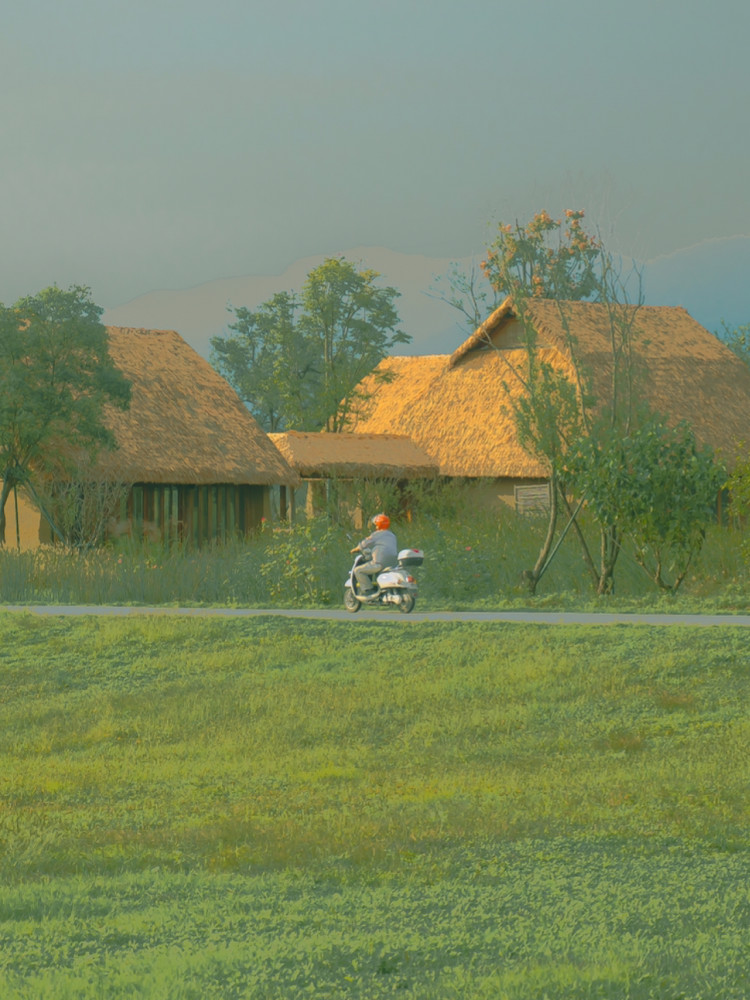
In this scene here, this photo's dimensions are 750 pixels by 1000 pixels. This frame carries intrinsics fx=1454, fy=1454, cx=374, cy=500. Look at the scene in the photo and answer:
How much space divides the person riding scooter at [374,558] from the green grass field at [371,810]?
2.02 m

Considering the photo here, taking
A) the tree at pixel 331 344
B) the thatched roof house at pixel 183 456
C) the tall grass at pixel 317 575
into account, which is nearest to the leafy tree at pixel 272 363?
the tree at pixel 331 344

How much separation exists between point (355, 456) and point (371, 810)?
2989 cm

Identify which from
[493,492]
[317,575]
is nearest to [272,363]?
[493,492]

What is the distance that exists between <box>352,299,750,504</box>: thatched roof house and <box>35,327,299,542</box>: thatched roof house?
588 cm

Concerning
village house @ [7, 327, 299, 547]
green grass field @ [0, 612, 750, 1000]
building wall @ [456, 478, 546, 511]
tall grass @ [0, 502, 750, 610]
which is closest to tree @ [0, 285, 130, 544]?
village house @ [7, 327, 299, 547]

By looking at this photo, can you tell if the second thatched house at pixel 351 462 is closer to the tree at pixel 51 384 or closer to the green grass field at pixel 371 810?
the tree at pixel 51 384

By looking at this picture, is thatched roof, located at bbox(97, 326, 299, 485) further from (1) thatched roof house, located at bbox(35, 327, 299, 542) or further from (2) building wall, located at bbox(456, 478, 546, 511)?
(2) building wall, located at bbox(456, 478, 546, 511)

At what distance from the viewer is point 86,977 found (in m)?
5.54

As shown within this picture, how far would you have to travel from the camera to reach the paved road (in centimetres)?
1625

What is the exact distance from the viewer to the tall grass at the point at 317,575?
20.1 m

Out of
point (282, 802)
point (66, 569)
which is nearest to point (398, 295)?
point (66, 569)

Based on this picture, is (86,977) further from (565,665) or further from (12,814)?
(565,665)

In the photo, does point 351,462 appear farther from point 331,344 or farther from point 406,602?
point 406,602

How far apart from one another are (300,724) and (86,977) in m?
7.22
